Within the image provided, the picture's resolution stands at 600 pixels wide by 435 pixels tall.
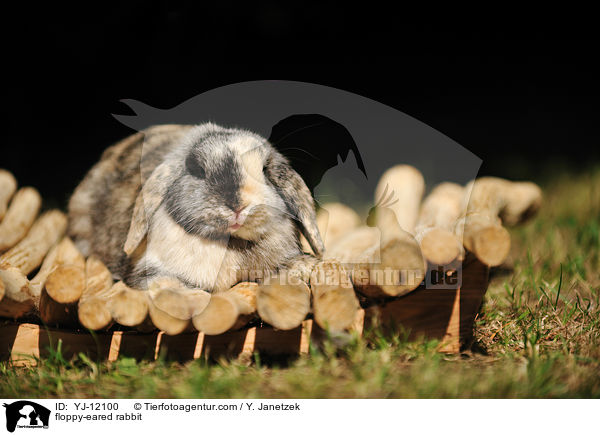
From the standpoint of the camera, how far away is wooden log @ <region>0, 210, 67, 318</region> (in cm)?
213

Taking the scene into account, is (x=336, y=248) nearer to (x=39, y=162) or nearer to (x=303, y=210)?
(x=303, y=210)

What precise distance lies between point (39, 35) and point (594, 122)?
393 cm

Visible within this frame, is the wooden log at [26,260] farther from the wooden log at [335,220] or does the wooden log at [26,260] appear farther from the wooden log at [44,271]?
the wooden log at [335,220]

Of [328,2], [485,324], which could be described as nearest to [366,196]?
[485,324]

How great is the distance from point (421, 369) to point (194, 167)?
3.87ft

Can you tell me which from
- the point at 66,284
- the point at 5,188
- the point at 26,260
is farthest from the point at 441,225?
the point at 5,188

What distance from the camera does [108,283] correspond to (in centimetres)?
217

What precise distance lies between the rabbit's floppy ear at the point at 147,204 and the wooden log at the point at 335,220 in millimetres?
763

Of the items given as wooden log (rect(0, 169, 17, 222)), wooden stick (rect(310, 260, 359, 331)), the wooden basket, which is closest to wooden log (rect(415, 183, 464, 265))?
the wooden basket

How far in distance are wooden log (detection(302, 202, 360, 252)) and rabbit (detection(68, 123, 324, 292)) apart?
0.30m

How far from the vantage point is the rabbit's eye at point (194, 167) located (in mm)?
2049

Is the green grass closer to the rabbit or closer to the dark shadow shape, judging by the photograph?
the rabbit
